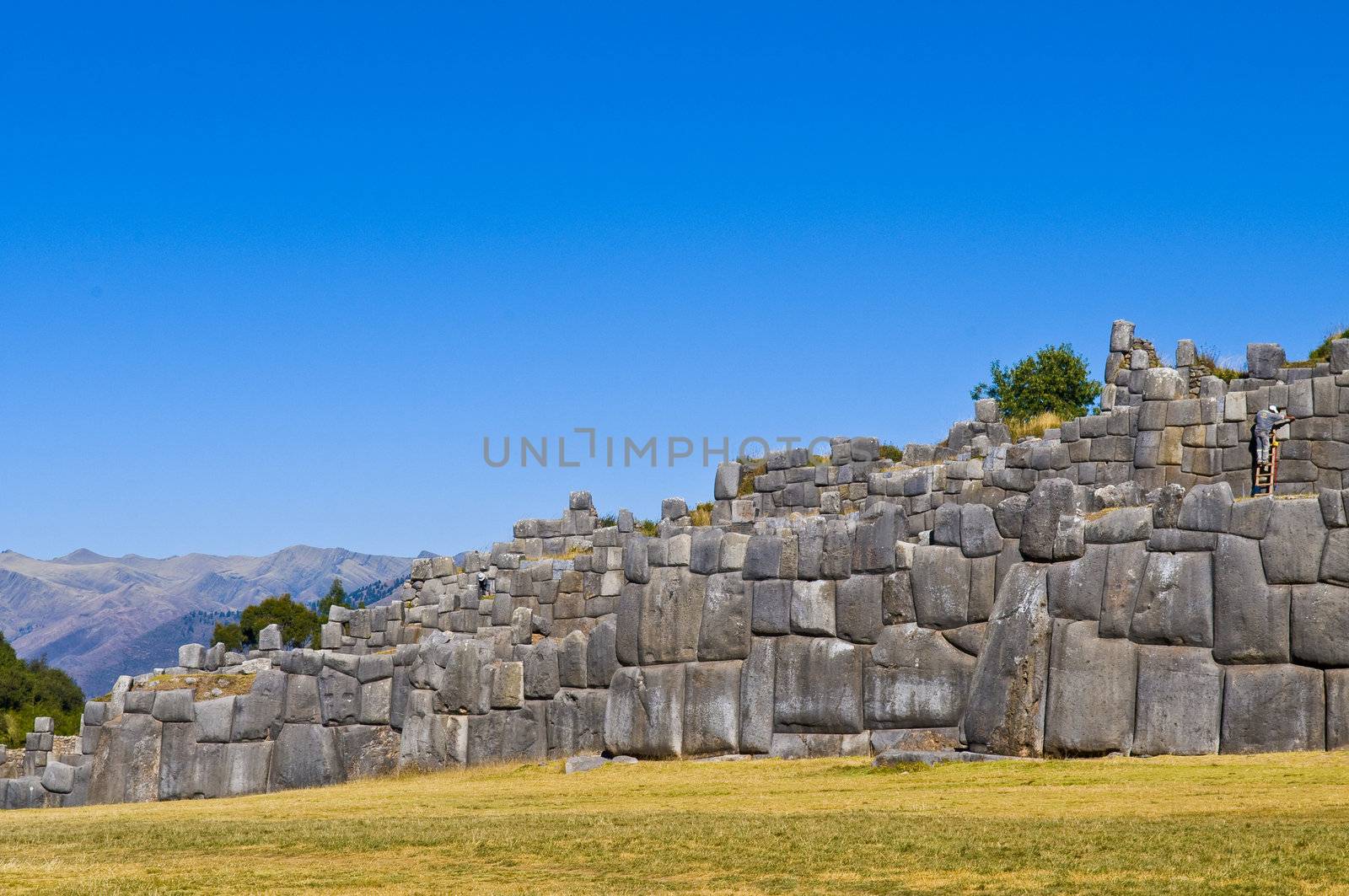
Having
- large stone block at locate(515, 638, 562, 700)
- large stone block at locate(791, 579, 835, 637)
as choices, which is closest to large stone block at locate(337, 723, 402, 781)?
large stone block at locate(515, 638, 562, 700)

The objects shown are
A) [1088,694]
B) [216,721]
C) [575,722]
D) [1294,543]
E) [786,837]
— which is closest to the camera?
[786,837]

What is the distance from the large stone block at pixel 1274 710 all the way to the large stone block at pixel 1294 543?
3.15 feet

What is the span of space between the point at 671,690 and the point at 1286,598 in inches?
328

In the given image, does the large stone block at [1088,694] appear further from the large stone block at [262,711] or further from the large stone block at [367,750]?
the large stone block at [262,711]

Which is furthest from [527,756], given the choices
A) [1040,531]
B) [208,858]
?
[208,858]

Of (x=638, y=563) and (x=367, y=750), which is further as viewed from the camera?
(x=367, y=750)

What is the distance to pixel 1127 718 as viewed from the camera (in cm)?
1842

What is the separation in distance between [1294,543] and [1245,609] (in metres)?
0.85

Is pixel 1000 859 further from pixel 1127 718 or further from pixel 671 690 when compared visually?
pixel 671 690

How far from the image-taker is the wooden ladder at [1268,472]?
26.6m

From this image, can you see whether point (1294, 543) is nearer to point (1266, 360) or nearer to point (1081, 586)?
point (1081, 586)

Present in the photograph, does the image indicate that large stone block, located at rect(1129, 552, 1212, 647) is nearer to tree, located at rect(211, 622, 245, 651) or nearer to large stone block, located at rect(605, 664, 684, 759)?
large stone block, located at rect(605, 664, 684, 759)

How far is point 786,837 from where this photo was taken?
1399 cm

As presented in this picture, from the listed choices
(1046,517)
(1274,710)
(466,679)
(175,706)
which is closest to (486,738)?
(466,679)
